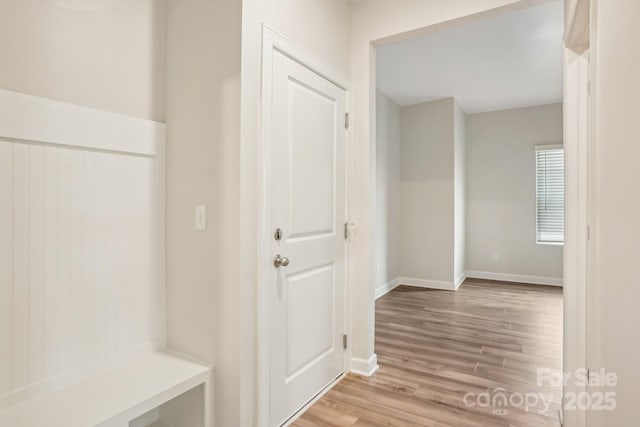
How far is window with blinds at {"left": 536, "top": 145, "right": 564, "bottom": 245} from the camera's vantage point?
5.34 m

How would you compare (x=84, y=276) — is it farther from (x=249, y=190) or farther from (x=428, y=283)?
(x=428, y=283)

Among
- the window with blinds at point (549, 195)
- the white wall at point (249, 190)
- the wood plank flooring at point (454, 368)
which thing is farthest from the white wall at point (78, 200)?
the window with blinds at point (549, 195)

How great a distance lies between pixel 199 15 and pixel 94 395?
1800 millimetres

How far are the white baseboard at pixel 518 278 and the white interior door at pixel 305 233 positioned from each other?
4.23m

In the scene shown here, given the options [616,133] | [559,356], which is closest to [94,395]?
[616,133]

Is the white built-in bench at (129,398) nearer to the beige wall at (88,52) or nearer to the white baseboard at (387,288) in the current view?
the beige wall at (88,52)

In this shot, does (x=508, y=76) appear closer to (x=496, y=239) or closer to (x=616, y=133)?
(x=496, y=239)

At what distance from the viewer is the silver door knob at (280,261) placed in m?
1.83

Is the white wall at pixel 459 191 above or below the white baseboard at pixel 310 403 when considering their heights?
A: above

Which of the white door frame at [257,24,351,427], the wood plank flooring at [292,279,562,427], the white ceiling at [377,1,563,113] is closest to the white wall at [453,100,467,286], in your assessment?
the white ceiling at [377,1,563,113]

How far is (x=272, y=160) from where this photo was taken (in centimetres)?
180

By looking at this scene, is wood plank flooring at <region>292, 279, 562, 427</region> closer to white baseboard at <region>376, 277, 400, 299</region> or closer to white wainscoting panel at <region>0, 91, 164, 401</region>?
white baseboard at <region>376, 277, 400, 299</region>

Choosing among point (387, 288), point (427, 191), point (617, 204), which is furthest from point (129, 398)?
point (427, 191)

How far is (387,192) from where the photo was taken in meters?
5.07
